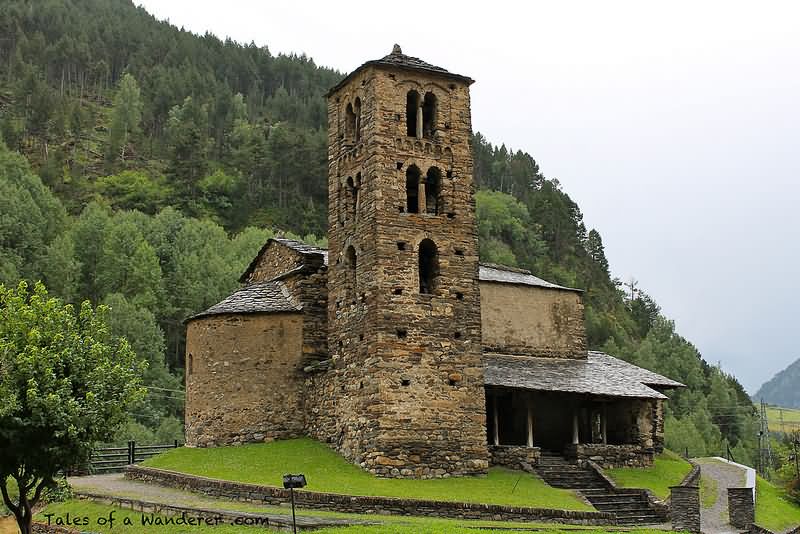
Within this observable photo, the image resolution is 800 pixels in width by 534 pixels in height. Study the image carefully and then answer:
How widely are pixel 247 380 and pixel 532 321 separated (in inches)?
587

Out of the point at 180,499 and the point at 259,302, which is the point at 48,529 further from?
the point at 259,302

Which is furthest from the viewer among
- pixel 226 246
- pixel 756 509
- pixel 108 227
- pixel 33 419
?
pixel 226 246

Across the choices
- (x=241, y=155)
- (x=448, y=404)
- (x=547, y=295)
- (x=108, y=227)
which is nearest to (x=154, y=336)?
(x=108, y=227)

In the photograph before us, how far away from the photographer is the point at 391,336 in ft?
111

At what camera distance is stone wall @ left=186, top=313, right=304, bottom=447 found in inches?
1465

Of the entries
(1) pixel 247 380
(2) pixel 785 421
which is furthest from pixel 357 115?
(2) pixel 785 421

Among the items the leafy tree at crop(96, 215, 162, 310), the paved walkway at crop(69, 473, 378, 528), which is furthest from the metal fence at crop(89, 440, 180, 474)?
the leafy tree at crop(96, 215, 162, 310)

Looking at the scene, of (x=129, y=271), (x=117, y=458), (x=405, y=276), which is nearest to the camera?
(x=405, y=276)

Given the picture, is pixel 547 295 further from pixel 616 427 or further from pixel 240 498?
pixel 240 498

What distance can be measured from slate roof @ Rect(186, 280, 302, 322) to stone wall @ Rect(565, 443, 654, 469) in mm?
12570

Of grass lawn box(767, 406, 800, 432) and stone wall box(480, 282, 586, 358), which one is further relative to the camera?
grass lawn box(767, 406, 800, 432)

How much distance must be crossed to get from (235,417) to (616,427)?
57.7ft

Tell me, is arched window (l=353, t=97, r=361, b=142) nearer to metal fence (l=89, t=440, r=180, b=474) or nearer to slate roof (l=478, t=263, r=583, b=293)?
slate roof (l=478, t=263, r=583, b=293)

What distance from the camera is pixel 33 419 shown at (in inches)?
827
